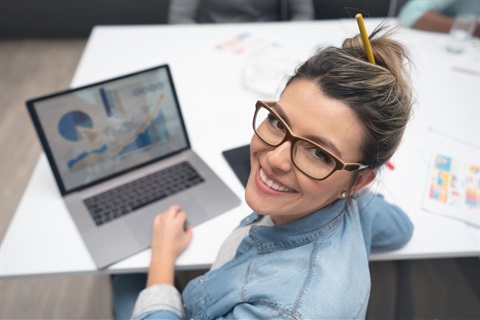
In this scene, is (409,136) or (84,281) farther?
(84,281)

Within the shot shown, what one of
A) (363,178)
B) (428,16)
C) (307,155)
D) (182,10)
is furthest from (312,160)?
(182,10)

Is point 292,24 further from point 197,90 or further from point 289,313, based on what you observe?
point 289,313

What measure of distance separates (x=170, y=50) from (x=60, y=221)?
950 millimetres

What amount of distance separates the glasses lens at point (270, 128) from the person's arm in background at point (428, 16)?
136 cm

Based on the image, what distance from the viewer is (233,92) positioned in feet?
4.89

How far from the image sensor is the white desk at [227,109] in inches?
37.7

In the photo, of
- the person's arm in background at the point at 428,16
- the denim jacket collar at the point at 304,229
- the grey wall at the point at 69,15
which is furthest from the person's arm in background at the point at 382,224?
the grey wall at the point at 69,15

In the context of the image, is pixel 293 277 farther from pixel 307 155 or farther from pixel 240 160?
pixel 240 160

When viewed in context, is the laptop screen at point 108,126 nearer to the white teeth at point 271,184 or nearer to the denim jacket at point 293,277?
the denim jacket at point 293,277

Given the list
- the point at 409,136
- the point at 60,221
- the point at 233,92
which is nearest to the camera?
the point at 60,221

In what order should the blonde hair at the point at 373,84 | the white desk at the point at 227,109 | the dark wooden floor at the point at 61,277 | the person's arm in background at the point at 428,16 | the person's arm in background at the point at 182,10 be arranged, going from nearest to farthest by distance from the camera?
the blonde hair at the point at 373,84 → the white desk at the point at 227,109 → the dark wooden floor at the point at 61,277 → the person's arm in background at the point at 428,16 → the person's arm in background at the point at 182,10

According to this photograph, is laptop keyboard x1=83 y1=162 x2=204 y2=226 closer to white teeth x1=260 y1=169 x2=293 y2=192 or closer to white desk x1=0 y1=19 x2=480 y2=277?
Result: white desk x1=0 y1=19 x2=480 y2=277

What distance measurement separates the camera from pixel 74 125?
1021mm

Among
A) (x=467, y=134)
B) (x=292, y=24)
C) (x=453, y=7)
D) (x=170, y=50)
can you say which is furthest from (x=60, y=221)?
(x=453, y=7)
